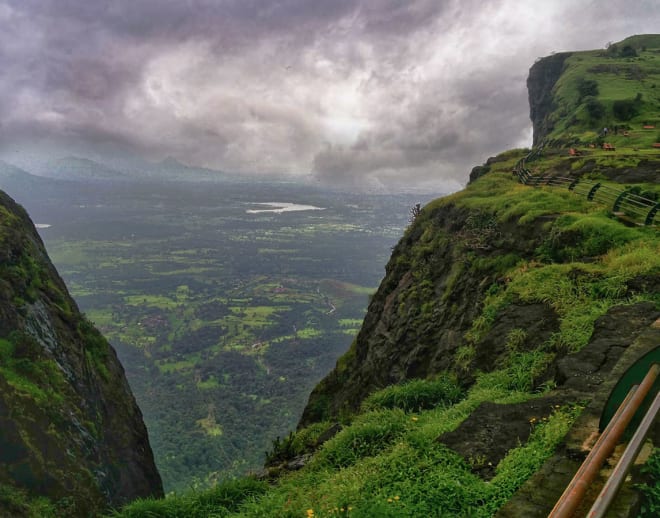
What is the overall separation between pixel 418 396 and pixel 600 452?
7110 millimetres

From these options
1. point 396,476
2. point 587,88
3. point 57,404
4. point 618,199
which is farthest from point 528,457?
point 587,88

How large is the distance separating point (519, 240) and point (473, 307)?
3564 millimetres

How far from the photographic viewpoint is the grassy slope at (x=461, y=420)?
5797 millimetres

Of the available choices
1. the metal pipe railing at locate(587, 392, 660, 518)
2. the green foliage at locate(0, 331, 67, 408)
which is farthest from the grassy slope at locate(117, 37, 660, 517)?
the green foliage at locate(0, 331, 67, 408)

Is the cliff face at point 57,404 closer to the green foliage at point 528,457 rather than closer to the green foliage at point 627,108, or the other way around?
the green foliage at point 528,457

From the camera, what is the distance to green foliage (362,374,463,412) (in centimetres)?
997

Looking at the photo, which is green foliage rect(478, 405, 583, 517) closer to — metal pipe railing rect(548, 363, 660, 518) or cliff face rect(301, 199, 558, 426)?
metal pipe railing rect(548, 363, 660, 518)

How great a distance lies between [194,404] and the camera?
314ft

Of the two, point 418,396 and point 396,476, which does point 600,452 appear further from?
point 418,396

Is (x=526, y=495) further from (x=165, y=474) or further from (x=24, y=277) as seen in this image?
(x=165, y=474)

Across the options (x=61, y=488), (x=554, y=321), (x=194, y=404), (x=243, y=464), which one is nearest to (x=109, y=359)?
(x=61, y=488)

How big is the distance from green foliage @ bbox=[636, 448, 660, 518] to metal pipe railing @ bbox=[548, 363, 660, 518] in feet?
1.24

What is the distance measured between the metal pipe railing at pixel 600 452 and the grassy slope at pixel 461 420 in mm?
2006

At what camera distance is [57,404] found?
19.0m
